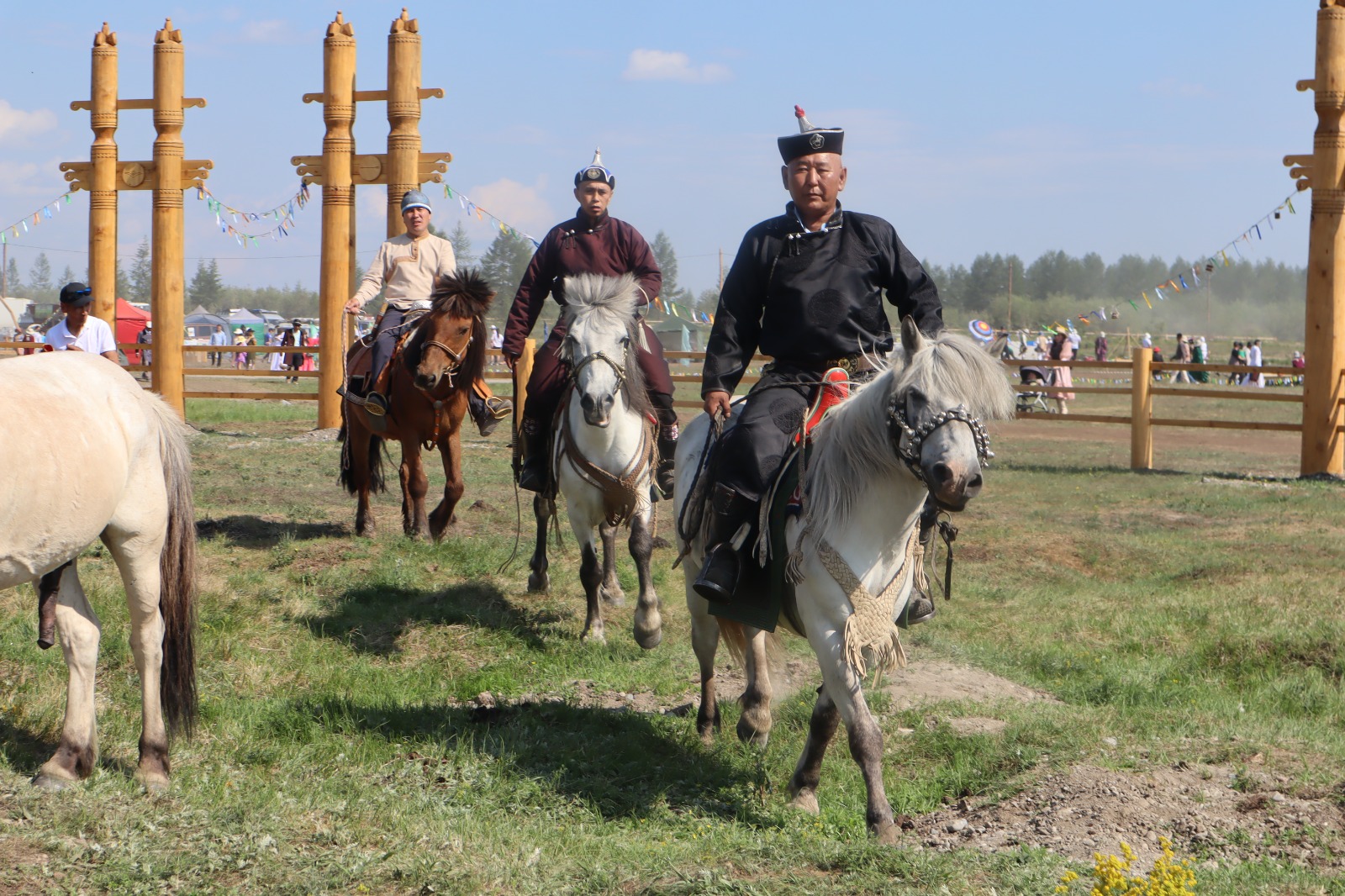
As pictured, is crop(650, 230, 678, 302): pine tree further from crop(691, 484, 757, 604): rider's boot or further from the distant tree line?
crop(691, 484, 757, 604): rider's boot

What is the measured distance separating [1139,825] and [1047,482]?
35.5 feet

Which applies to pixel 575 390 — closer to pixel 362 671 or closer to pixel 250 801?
pixel 362 671

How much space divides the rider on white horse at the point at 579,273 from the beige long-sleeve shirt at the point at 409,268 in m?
2.02

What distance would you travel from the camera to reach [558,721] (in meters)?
6.05

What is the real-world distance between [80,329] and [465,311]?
2.81 meters

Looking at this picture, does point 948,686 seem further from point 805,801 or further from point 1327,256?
point 1327,256

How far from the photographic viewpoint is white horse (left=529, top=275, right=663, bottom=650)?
690 centimetres

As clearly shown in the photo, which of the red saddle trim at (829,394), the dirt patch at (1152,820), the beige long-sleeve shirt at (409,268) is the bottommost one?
the dirt patch at (1152,820)

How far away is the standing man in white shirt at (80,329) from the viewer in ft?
30.0

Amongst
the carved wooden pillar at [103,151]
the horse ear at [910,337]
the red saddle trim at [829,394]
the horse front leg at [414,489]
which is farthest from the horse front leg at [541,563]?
the carved wooden pillar at [103,151]

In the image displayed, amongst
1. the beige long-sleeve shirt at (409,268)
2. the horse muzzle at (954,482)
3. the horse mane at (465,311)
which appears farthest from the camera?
the beige long-sleeve shirt at (409,268)

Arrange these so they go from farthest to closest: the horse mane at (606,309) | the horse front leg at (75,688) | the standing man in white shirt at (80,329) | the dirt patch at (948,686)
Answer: the standing man in white shirt at (80,329)
the horse mane at (606,309)
the dirt patch at (948,686)
the horse front leg at (75,688)

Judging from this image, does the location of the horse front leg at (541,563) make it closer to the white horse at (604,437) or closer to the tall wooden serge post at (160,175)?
the white horse at (604,437)

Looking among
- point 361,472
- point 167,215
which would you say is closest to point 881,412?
point 361,472
